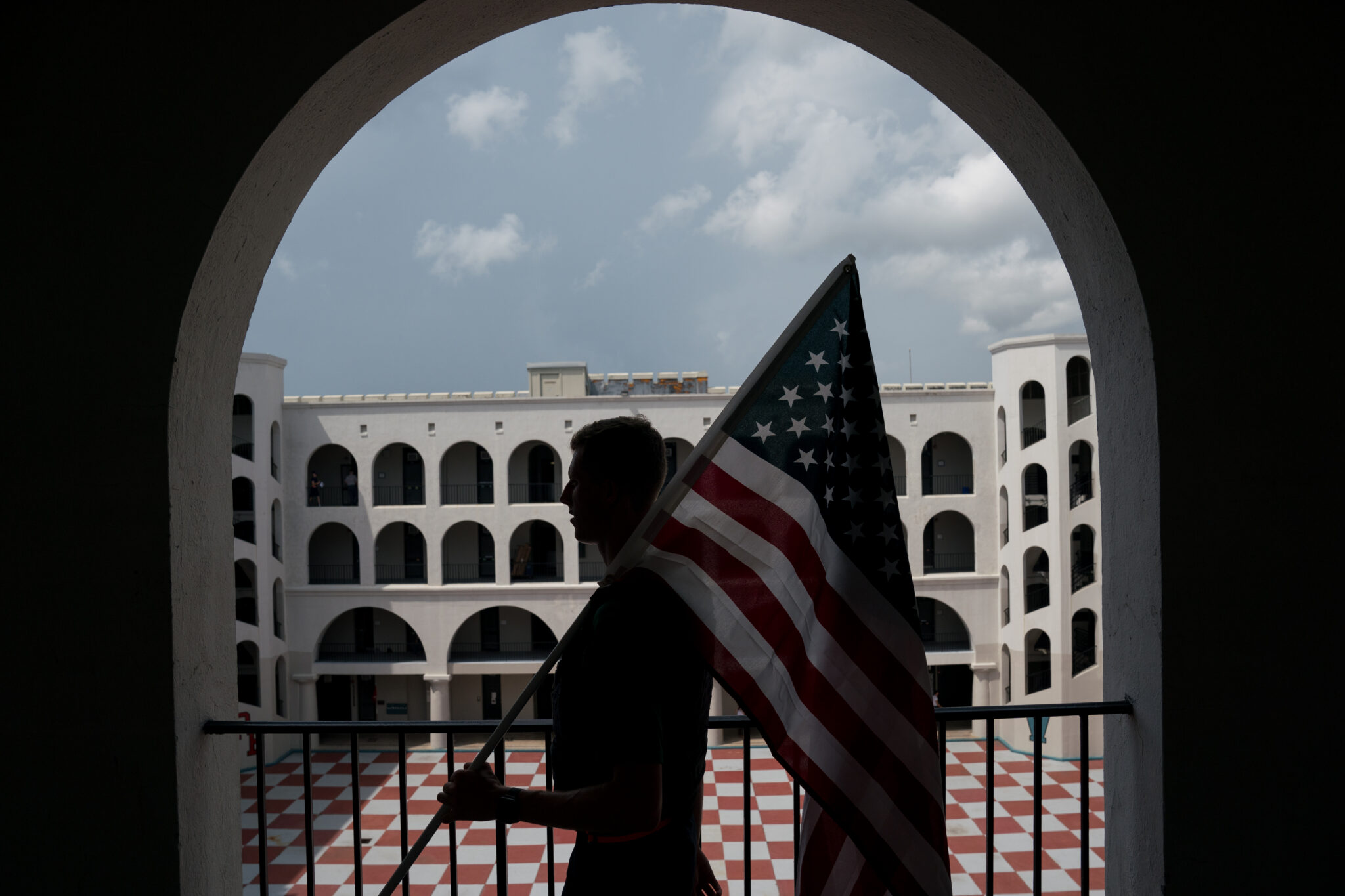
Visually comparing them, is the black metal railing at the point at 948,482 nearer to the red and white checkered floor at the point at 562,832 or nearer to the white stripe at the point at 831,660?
the red and white checkered floor at the point at 562,832

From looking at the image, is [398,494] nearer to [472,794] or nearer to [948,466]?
[948,466]

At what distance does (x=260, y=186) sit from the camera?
6.63ft

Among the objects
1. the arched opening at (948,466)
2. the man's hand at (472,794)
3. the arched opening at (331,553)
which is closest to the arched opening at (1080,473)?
the arched opening at (948,466)

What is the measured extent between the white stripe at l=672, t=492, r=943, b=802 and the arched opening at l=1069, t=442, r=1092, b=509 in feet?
63.3

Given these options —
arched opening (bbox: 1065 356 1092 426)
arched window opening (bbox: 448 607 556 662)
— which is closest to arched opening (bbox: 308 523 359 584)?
arched window opening (bbox: 448 607 556 662)

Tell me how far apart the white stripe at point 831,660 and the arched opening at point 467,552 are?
20928 millimetres

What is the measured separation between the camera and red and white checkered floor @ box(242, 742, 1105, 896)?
1216cm

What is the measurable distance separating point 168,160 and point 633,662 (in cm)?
155

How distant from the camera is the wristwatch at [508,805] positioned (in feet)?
4.79

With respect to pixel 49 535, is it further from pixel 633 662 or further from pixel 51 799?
pixel 633 662

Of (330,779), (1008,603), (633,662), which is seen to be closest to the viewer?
(633,662)

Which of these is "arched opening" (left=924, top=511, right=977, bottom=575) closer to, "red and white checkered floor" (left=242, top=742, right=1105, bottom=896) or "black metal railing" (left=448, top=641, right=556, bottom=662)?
"red and white checkered floor" (left=242, top=742, right=1105, bottom=896)

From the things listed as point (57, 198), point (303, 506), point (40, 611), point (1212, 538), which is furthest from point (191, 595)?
point (303, 506)

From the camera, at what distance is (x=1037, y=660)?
19.9 meters
